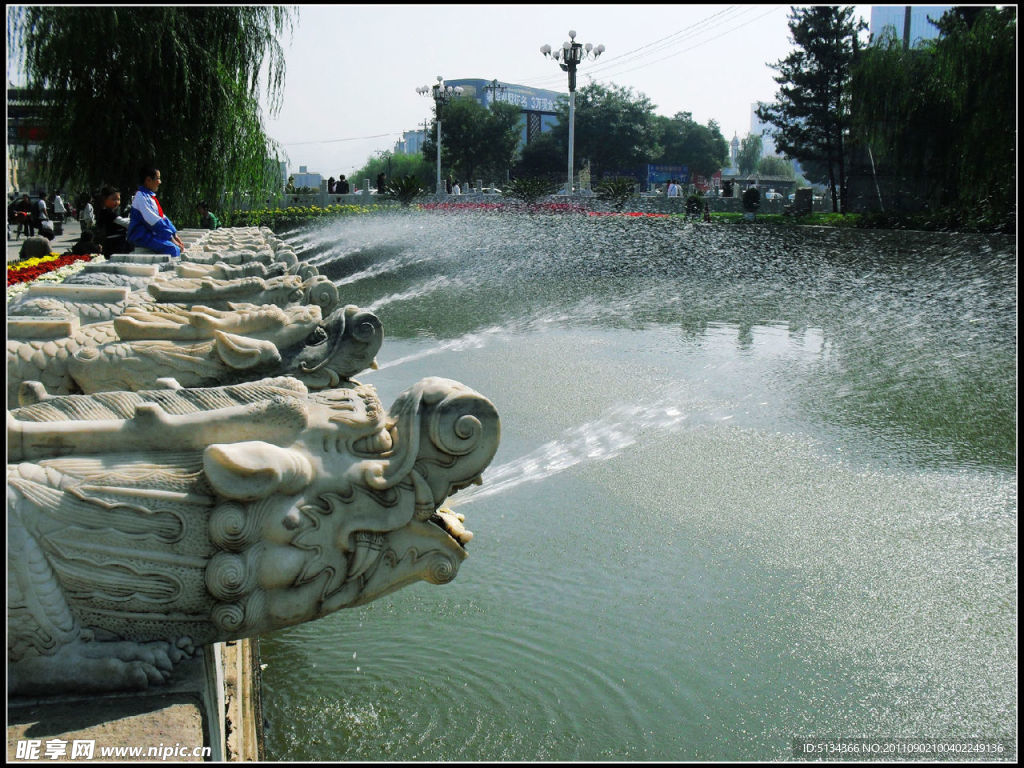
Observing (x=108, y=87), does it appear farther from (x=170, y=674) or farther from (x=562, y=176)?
(x=562, y=176)

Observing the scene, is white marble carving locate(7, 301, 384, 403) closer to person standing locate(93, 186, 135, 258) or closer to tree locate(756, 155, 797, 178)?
person standing locate(93, 186, 135, 258)

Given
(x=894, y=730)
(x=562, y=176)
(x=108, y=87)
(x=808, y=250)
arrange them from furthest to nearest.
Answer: (x=562, y=176)
(x=808, y=250)
(x=108, y=87)
(x=894, y=730)

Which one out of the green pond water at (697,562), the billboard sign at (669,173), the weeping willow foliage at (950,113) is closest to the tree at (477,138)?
the billboard sign at (669,173)

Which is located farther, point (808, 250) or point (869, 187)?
point (869, 187)

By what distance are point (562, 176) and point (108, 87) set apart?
193 ft

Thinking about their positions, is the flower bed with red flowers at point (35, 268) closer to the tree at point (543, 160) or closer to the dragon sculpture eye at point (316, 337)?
the dragon sculpture eye at point (316, 337)

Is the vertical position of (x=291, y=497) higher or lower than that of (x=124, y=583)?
higher

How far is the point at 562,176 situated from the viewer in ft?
223

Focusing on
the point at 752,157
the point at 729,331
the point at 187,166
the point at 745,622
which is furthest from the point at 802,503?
the point at 752,157

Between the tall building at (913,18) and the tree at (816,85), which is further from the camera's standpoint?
the tree at (816,85)

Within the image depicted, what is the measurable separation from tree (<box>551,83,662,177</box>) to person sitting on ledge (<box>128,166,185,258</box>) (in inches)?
2408

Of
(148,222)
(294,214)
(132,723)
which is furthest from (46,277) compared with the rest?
(294,214)

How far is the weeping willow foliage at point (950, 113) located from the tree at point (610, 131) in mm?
41202

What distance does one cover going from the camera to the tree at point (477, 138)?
211 feet
